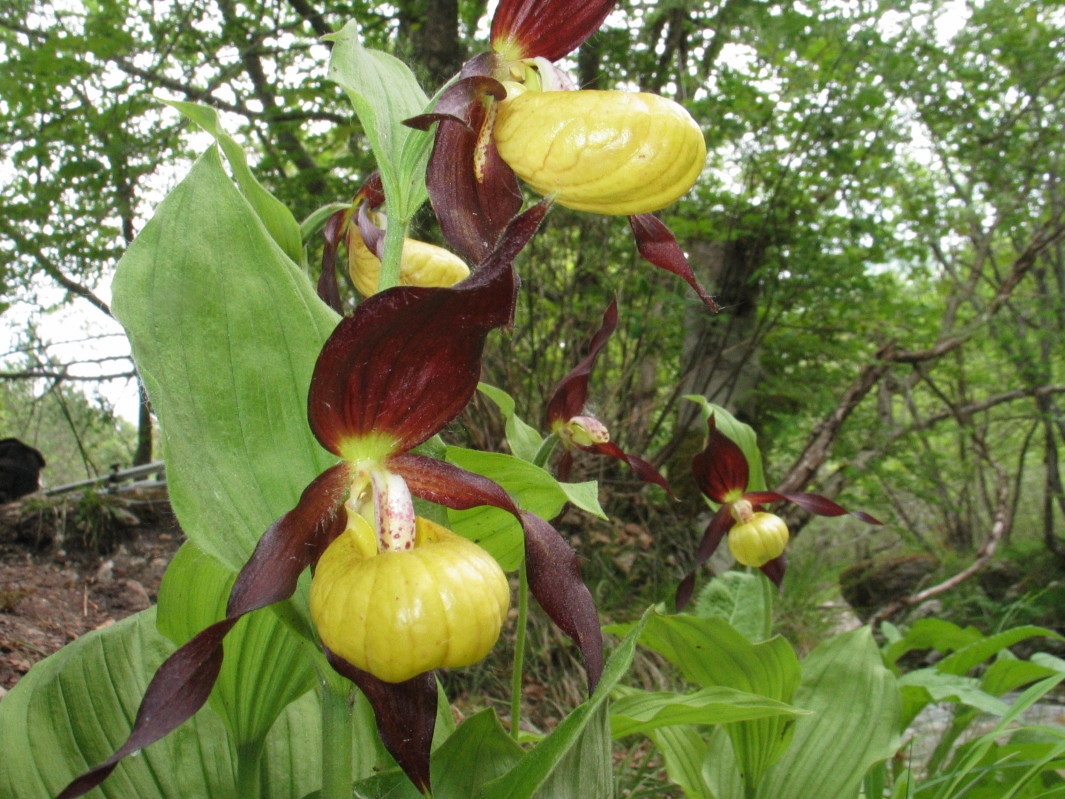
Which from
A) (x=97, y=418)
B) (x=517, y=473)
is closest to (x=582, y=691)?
(x=517, y=473)

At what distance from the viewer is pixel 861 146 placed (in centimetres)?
415

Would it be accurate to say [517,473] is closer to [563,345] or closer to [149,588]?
[149,588]

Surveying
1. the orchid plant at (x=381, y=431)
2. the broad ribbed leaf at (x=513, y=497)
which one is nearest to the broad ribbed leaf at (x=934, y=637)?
the broad ribbed leaf at (x=513, y=497)

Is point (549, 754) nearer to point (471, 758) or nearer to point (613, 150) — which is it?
point (471, 758)

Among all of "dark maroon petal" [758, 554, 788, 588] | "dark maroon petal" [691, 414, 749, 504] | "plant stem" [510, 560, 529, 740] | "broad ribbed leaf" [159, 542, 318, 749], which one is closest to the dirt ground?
"broad ribbed leaf" [159, 542, 318, 749]

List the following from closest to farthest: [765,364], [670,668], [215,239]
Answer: [215,239]
[670,668]
[765,364]

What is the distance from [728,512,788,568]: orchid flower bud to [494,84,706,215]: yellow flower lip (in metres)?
1.63

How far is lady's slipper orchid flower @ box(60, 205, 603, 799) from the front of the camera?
28.3 inches

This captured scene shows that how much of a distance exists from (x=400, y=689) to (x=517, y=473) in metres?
0.35

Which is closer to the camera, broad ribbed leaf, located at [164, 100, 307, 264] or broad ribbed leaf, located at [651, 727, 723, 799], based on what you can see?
broad ribbed leaf, located at [164, 100, 307, 264]

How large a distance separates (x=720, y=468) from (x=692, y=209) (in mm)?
2205

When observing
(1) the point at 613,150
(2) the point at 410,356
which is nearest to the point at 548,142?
(1) the point at 613,150

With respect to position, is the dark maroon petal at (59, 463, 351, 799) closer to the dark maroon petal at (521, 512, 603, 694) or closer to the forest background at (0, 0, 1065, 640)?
the dark maroon petal at (521, 512, 603, 694)

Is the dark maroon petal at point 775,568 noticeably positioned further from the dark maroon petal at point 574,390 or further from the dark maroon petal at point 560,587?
the dark maroon petal at point 560,587
